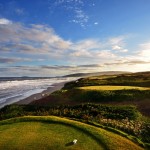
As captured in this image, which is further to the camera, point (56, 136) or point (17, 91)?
point (17, 91)

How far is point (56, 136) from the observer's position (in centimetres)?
1736

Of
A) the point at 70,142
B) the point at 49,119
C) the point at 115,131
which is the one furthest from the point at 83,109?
the point at 70,142

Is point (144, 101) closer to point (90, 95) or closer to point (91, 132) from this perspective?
point (90, 95)

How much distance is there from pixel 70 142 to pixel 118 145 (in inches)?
99.7

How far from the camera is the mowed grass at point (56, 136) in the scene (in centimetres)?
1609

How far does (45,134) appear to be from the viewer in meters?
17.8

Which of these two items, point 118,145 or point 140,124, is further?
point 140,124

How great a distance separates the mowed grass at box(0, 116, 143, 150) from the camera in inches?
634

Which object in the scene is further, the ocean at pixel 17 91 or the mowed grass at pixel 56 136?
the ocean at pixel 17 91

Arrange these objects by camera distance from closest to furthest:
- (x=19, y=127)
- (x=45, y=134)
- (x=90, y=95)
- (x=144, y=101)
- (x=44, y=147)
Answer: (x=44, y=147) → (x=45, y=134) → (x=19, y=127) → (x=144, y=101) → (x=90, y=95)

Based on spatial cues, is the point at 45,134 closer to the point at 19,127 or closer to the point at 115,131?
the point at 19,127

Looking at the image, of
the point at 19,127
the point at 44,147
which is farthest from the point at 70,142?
the point at 19,127

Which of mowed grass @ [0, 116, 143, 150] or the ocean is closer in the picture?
mowed grass @ [0, 116, 143, 150]

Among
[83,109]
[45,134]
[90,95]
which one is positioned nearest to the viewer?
[45,134]
